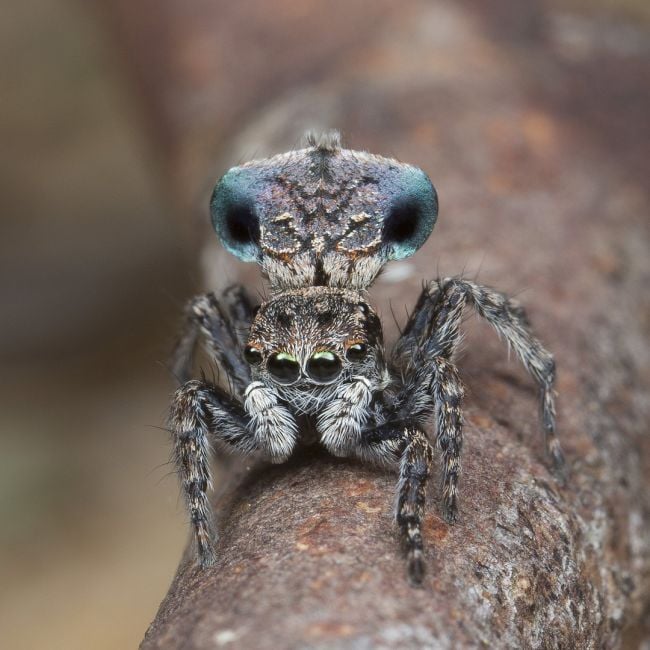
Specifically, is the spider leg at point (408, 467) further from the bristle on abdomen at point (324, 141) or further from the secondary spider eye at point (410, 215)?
the bristle on abdomen at point (324, 141)

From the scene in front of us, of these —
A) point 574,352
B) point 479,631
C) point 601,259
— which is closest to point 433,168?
point 601,259

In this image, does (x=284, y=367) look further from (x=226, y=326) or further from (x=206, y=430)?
(x=226, y=326)

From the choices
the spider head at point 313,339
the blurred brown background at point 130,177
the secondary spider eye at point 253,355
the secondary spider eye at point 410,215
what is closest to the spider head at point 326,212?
the secondary spider eye at point 410,215

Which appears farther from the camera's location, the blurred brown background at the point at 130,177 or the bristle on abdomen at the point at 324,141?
the blurred brown background at the point at 130,177

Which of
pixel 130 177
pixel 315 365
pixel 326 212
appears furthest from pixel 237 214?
pixel 130 177

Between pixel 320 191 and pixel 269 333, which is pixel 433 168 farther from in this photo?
pixel 269 333

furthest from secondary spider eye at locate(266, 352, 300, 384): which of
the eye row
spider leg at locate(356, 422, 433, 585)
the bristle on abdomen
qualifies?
the bristle on abdomen
